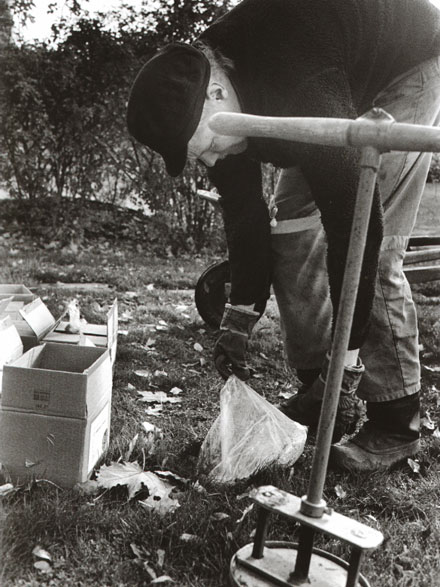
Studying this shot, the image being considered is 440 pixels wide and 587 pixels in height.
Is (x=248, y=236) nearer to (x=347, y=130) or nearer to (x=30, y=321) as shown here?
(x=30, y=321)

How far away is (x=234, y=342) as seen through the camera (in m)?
2.36

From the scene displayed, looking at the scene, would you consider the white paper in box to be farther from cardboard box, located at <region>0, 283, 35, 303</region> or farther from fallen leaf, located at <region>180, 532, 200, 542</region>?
fallen leaf, located at <region>180, 532, 200, 542</region>

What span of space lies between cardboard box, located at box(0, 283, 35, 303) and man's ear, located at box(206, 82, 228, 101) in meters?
1.35

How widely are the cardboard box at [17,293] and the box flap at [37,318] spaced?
171 mm

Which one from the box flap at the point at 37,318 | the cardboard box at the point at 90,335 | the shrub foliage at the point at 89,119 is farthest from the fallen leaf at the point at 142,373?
the shrub foliage at the point at 89,119

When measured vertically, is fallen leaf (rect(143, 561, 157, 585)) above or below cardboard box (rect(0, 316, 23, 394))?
below

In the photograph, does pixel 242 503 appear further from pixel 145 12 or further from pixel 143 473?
pixel 145 12

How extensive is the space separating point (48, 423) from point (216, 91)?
1.12m

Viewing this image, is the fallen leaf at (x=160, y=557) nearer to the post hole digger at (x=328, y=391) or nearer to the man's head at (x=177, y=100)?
the post hole digger at (x=328, y=391)

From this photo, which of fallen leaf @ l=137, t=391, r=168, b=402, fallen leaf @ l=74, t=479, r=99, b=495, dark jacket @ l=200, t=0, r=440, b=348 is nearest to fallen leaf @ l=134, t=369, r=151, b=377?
fallen leaf @ l=137, t=391, r=168, b=402

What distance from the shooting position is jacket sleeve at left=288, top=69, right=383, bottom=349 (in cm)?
175

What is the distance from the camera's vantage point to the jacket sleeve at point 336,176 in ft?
5.73

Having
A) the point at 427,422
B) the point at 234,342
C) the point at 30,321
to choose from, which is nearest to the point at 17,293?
the point at 30,321

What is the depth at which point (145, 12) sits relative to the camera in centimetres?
671
